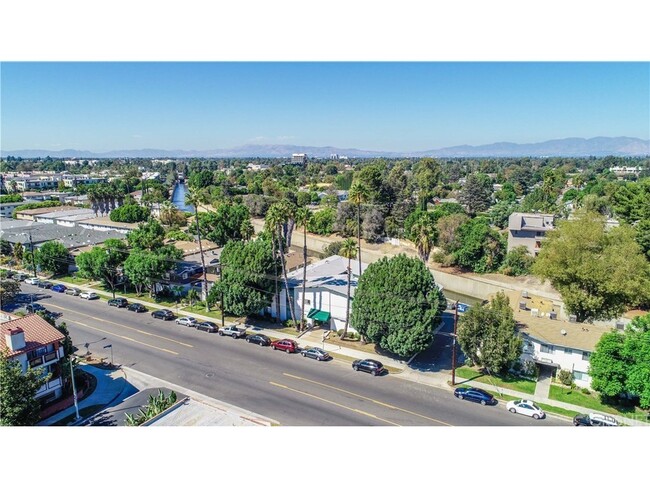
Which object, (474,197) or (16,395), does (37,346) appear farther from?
(474,197)

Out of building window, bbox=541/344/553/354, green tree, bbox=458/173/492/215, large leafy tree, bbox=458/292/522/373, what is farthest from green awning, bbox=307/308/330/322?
green tree, bbox=458/173/492/215

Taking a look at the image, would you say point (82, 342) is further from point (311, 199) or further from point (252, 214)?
point (311, 199)

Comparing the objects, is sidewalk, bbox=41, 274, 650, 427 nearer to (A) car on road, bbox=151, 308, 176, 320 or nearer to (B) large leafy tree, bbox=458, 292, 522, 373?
(B) large leafy tree, bbox=458, 292, 522, 373

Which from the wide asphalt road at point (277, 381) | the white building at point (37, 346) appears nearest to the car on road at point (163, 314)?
the wide asphalt road at point (277, 381)

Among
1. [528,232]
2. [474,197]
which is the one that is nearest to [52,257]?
[528,232]

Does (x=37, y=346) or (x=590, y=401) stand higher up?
(x=37, y=346)
